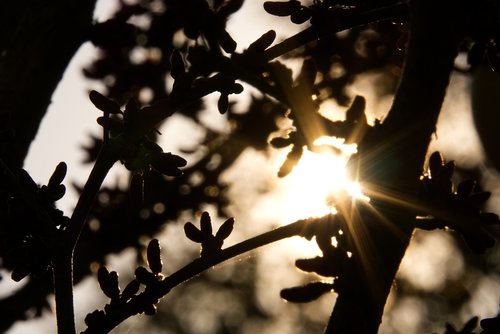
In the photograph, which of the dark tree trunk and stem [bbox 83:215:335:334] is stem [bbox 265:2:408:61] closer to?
stem [bbox 83:215:335:334]

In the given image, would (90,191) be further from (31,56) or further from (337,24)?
(31,56)

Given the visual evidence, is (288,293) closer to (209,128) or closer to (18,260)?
(18,260)

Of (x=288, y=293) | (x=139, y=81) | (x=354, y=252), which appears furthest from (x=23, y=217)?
(x=139, y=81)

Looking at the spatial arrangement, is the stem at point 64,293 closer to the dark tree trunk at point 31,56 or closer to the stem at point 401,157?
the stem at point 401,157

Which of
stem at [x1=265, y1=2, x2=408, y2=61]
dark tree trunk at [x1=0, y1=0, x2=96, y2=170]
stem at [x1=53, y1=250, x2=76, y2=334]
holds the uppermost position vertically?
dark tree trunk at [x1=0, y1=0, x2=96, y2=170]

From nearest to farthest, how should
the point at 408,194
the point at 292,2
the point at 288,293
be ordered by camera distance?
the point at 408,194 < the point at 288,293 < the point at 292,2

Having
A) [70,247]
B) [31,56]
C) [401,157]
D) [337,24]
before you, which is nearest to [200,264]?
[70,247]

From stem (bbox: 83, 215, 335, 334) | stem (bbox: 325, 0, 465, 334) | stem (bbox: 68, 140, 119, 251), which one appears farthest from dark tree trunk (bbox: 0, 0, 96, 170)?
stem (bbox: 325, 0, 465, 334)
